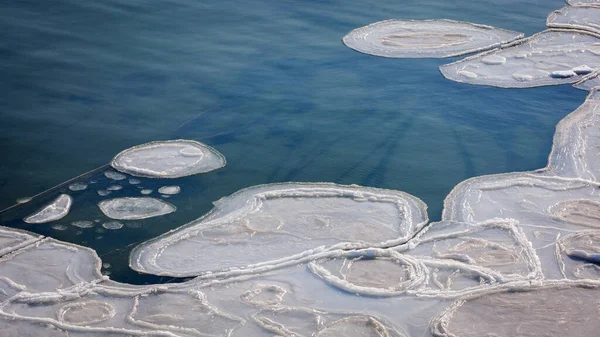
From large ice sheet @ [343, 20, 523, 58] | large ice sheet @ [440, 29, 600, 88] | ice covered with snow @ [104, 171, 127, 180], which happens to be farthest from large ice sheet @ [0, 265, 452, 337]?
large ice sheet @ [343, 20, 523, 58]

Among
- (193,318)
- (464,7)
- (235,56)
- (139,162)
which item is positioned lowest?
(193,318)

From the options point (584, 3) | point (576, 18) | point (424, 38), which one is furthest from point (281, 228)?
point (584, 3)

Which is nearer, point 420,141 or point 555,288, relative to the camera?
point 555,288

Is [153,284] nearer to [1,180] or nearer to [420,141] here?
[1,180]

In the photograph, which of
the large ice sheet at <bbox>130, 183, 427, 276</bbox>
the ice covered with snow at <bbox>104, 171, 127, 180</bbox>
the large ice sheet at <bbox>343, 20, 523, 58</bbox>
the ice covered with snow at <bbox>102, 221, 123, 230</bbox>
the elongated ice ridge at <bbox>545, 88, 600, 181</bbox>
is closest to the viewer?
the large ice sheet at <bbox>130, 183, 427, 276</bbox>

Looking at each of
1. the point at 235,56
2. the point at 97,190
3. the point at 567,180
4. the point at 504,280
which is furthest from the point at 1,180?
the point at 567,180

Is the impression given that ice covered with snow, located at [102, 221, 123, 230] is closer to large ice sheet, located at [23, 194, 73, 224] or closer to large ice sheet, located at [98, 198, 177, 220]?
large ice sheet, located at [98, 198, 177, 220]
